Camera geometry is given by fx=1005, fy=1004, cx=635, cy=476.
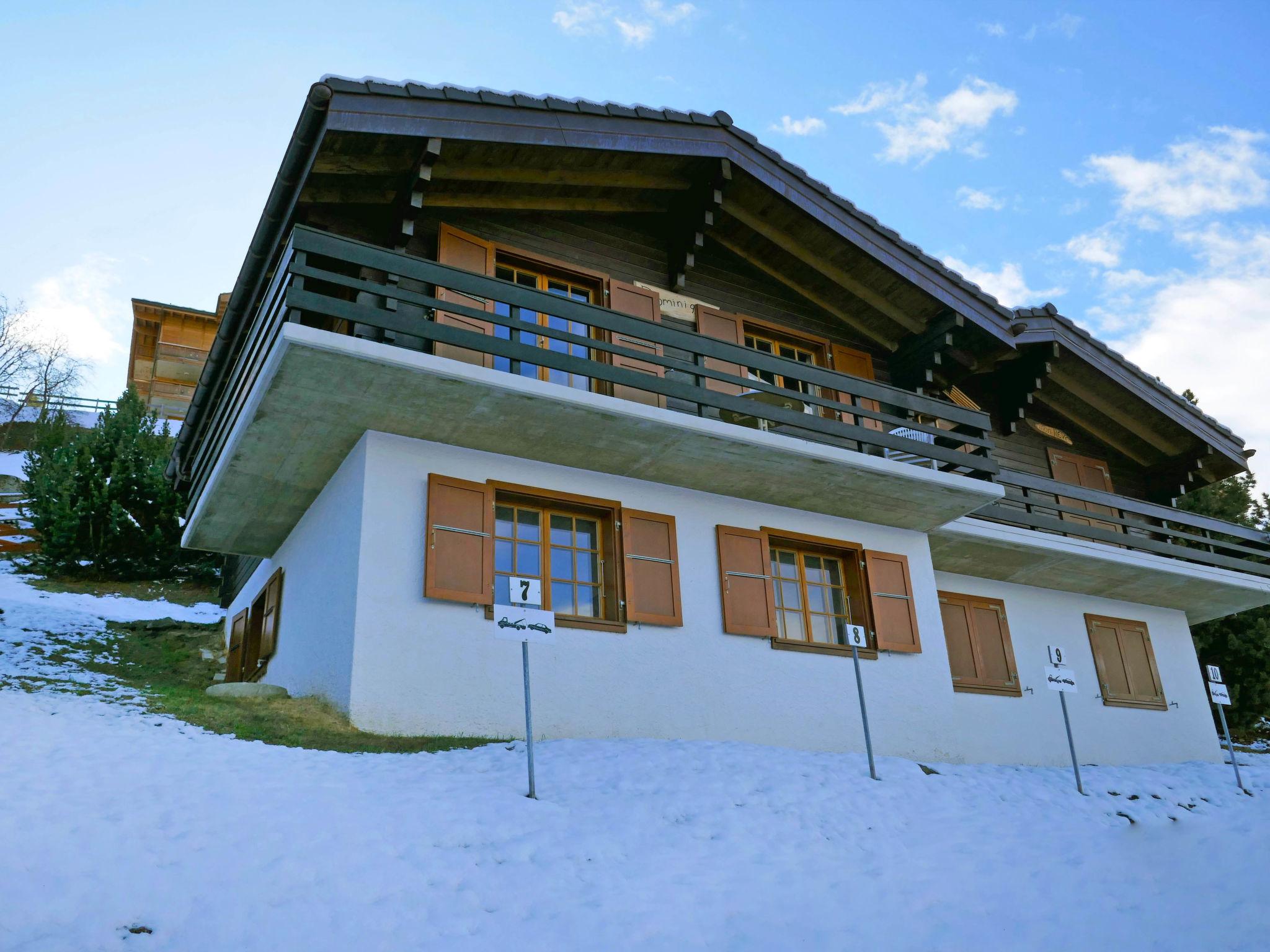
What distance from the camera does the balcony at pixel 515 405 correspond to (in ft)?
29.5

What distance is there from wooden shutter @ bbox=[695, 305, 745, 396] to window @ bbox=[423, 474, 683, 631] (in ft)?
7.35

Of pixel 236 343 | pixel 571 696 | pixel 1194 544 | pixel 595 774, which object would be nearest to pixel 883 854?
pixel 595 774

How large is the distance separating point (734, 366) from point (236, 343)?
6.18 m

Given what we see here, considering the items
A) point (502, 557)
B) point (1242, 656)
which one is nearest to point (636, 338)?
point (502, 557)

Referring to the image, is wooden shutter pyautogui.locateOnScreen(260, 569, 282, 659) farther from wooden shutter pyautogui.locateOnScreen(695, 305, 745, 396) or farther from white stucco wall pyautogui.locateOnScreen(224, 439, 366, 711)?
wooden shutter pyautogui.locateOnScreen(695, 305, 745, 396)

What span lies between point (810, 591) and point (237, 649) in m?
8.63

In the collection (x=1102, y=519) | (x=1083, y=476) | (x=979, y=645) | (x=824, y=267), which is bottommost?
(x=979, y=645)

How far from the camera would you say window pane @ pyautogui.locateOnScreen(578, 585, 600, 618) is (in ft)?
33.8

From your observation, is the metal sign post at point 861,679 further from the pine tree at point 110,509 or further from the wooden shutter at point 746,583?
the pine tree at point 110,509

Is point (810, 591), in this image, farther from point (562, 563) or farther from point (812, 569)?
point (562, 563)

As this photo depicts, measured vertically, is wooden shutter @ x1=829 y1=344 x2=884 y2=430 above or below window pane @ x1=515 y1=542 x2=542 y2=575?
above

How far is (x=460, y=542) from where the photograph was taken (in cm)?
966

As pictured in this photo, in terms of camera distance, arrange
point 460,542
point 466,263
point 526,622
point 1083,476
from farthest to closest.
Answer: point 1083,476, point 466,263, point 460,542, point 526,622

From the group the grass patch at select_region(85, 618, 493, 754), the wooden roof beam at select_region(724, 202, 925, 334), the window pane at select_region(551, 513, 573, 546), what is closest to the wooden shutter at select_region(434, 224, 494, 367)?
the window pane at select_region(551, 513, 573, 546)
